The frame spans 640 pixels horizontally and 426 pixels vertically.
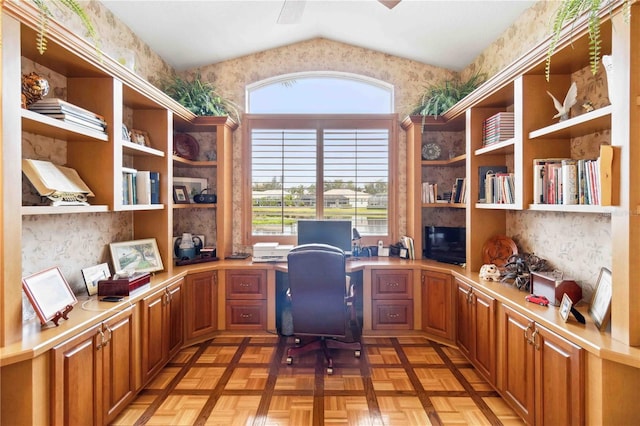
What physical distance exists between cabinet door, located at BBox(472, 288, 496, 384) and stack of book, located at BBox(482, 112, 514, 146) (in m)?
1.32

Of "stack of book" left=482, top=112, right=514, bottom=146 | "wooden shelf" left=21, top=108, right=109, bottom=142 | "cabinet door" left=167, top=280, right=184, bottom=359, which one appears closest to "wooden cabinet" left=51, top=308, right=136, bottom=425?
"cabinet door" left=167, top=280, right=184, bottom=359

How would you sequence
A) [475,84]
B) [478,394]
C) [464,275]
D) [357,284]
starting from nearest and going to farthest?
[478,394] → [464,275] → [475,84] → [357,284]

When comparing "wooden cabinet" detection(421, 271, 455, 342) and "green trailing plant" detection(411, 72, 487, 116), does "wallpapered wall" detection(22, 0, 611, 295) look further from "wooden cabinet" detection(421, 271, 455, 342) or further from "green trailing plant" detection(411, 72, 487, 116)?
"wooden cabinet" detection(421, 271, 455, 342)

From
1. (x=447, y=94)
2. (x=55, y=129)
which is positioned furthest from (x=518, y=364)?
(x=55, y=129)

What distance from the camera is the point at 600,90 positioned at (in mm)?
2105

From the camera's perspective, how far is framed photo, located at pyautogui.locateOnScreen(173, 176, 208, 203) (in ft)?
12.2

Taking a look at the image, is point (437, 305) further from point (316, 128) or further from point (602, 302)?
point (316, 128)

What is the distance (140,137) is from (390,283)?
2816 millimetres

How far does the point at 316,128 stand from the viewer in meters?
4.06

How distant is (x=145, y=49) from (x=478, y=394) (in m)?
4.32

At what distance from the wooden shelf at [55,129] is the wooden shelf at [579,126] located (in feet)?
9.69

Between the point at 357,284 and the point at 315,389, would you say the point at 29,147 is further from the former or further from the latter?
the point at 357,284

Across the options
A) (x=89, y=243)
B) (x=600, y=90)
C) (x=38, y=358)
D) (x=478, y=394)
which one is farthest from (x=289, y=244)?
(x=600, y=90)

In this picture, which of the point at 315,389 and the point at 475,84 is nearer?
the point at 315,389
